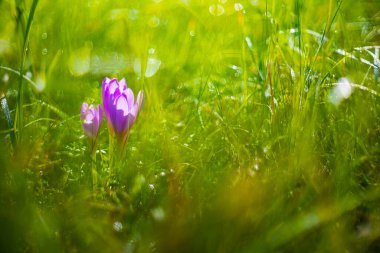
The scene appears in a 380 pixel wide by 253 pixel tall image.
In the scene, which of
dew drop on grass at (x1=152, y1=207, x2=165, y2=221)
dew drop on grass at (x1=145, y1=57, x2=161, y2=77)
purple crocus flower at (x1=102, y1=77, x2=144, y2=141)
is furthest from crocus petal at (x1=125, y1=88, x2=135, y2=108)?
dew drop on grass at (x1=145, y1=57, x2=161, y2=77)

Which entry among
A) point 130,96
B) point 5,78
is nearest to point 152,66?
point 5,78

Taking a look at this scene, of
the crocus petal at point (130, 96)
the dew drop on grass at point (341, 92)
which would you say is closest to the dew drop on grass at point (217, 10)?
the dew drop on grass at point (341, 92)

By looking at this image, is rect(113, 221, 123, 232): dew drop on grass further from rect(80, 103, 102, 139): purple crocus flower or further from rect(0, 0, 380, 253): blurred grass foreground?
rect(80, 103, 102, 139): purple crocus flower

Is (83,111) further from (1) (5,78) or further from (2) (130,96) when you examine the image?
(1) (5,78)

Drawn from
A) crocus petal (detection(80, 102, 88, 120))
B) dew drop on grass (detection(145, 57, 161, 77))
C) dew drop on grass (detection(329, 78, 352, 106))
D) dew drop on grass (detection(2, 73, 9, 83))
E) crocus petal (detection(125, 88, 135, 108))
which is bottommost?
dew drop on grass (detection(145, 57, 161, 77))

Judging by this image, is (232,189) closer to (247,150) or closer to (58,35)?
(247,150)

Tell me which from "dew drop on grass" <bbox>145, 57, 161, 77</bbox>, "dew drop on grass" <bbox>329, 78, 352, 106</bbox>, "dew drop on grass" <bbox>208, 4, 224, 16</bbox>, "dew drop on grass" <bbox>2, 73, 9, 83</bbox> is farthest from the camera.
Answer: "dew drop on grass" <bbox>208, 4, 224, 16</bbox>
